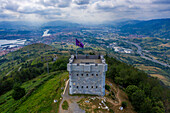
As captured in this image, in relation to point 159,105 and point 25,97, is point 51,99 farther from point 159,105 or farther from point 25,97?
point 159,105

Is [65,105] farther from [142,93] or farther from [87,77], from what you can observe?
[142,93]

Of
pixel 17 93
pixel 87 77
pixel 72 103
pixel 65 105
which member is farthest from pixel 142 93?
pixel 17 93

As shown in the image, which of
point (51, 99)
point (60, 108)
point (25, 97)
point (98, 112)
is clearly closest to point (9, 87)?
point (25, 97)

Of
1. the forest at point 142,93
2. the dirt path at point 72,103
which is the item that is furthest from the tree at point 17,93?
the forest at point 142,93

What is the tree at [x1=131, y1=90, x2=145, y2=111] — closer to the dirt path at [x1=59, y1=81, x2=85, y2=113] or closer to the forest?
the forest

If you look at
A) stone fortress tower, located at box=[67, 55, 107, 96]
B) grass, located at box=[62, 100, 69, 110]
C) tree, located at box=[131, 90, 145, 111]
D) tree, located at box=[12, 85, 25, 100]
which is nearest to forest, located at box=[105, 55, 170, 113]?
tree, located at box=[131, 90, 145, 111]

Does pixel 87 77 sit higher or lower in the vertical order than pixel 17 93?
higher

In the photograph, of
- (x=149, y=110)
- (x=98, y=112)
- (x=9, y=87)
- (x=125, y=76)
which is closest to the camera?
(x=98, y=112)

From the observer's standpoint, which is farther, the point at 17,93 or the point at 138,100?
the point at 17,93

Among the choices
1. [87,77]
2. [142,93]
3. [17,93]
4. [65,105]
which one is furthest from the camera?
[17,93]
